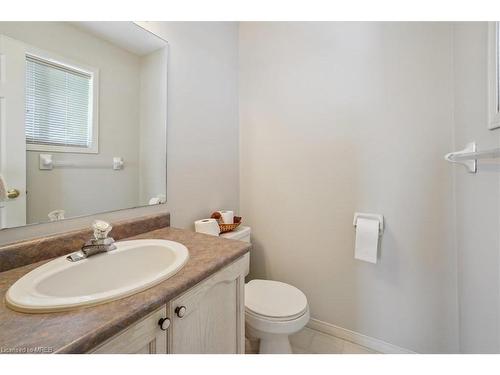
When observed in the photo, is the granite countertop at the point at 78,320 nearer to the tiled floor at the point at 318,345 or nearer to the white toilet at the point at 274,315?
the white toilet at the point at 274,315

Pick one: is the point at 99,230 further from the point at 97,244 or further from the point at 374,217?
the point at 374,217

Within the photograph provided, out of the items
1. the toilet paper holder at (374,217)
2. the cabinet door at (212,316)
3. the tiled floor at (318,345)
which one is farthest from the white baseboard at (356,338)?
the cabinet door at (212,316)

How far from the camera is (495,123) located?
746 mm

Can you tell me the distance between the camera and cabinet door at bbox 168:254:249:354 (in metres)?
0.66

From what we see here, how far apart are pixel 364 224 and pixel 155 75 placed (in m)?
1.49

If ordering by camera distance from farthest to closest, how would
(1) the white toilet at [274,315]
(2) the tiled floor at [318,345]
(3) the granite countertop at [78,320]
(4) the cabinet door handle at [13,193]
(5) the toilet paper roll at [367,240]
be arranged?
(2) the tiled floor at [318,345] → (5) the toilet paper roll at [367,240] → (1) the white toilet at [274,315] → (4) the cabinet door handle at [13,193] → (3) the granite countertop at [78,320]

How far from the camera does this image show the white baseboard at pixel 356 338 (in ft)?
4.38

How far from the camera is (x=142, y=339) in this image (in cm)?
55

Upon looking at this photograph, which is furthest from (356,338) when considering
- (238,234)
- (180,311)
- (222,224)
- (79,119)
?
(79,119)

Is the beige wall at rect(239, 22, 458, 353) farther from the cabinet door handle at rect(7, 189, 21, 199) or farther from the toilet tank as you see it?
the cabinet door handle at rect(7, 189, 21, 199)

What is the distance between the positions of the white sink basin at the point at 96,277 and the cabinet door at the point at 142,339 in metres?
0.08

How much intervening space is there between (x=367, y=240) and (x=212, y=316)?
99 centimetres
